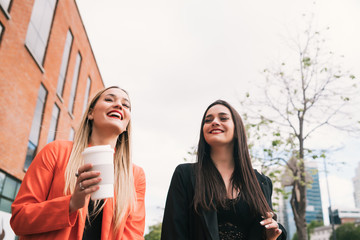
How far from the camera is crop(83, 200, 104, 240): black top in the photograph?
2.15 metres

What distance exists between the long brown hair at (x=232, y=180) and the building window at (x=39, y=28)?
11214 mm

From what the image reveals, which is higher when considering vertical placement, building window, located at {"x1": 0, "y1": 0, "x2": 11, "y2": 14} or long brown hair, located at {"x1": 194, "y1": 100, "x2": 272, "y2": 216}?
building window, located at {"x1": 0, "y1": 0, "x2": 11, "y2": 14}

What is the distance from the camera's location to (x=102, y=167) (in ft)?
5.54

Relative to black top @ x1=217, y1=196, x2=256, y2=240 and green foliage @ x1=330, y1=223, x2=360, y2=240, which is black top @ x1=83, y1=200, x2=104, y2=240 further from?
green foliage @ x1=330, y1=223, x2=360, y2=240

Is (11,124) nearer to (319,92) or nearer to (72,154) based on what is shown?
(72,154)

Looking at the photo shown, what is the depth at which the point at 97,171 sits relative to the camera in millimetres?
1593

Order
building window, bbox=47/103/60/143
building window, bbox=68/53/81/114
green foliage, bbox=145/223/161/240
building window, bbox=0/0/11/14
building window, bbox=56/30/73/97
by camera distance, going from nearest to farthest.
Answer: building window, bbox=0/0/11/14 → building window, bbox=47/103/60/143 → building window, bbox=56/30/73/97 → building window, bbox=68/53/81/114 → green foliage, bbox=145/223/161/240

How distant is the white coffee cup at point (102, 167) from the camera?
1662mm

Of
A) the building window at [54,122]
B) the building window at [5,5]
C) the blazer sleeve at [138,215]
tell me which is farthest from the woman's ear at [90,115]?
the building window at [54,122]

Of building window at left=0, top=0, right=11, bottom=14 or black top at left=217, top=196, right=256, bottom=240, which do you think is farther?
building window at left=0, top=0, right=11, bottom=14

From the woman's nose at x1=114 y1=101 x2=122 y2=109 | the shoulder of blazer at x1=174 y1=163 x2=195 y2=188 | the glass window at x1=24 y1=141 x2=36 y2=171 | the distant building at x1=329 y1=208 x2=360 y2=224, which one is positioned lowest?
the shoulder of blazer at x1=174 y1=163 x2=195 y2=188

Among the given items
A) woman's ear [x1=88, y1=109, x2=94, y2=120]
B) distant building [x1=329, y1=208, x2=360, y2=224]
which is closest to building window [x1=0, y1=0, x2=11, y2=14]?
woman's ear [x1=88, y1=109, x2=94, y2=120]

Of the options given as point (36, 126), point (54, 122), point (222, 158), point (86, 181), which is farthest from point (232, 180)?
point (54, 122)

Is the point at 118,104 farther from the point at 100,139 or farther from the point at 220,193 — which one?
the point at 220,193
